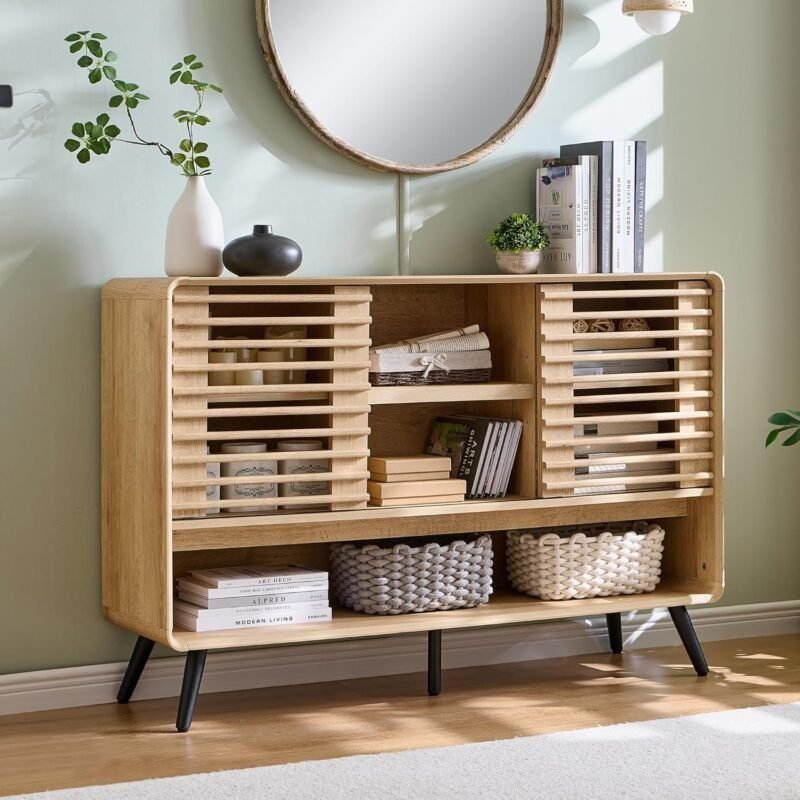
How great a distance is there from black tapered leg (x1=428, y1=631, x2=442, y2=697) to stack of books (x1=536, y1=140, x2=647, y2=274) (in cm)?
91

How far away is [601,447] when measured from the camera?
122 inches

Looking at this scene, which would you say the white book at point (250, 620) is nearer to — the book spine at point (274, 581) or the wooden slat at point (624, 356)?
the book spine at point (274, 581)

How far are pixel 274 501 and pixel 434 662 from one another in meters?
0.57

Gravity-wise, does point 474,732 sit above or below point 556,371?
below

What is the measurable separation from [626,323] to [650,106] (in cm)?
67

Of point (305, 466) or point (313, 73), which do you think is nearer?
point (305, 466)

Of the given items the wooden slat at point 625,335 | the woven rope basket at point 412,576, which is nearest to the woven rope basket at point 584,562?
the woven rope basket at point 412,576

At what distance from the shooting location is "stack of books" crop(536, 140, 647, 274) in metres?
3.16

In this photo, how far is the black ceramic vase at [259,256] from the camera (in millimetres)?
2770

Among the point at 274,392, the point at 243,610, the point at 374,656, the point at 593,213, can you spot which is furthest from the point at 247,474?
the point at 593,213

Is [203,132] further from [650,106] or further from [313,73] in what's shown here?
[650,106]

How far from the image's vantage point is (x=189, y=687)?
2.74 meters

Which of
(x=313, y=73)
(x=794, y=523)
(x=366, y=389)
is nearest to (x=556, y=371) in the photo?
(x=366, y=389)

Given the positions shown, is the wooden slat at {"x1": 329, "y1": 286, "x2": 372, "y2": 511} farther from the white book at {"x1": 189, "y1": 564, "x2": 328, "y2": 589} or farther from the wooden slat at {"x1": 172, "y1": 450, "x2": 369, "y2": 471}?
the white book at {"x1": 189, "y1": 564, "x2": 328, "y2": 589}
